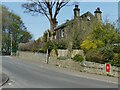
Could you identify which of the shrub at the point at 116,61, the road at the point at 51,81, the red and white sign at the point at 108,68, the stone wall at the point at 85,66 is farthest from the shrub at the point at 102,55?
the road at the point at 51,81

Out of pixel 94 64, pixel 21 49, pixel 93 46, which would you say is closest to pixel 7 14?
pixel 21 49

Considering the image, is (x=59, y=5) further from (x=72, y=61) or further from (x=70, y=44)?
(x=72, y=61)

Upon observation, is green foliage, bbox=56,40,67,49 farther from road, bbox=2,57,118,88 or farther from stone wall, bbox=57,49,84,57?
road, bbox=2,57,118,88

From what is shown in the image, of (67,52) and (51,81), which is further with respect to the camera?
(67,52)

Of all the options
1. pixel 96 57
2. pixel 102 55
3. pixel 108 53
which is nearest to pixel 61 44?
pixel 96 57

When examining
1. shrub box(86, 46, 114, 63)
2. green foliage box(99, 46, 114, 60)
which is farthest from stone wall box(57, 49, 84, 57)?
green foliage box(99, 46, 114, 60)

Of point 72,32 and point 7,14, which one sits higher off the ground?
point 7,14

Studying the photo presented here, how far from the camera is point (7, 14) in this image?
8844 centimetres

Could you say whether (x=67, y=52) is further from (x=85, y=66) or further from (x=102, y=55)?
(x=102, y=55)

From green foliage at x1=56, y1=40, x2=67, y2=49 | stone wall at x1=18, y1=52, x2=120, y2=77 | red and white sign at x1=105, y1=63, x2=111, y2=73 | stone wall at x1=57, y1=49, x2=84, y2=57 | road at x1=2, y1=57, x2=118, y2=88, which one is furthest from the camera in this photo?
green foliage at x1=56, y1=40, x2=67, y2=49

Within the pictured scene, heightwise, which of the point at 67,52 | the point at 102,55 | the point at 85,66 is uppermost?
the point at 67,52

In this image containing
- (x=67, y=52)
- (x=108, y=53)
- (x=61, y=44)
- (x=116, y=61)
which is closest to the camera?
(x=116, y=61)

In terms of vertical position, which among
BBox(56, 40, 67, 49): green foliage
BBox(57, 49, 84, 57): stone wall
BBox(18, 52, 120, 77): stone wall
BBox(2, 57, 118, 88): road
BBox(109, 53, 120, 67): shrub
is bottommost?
BBox(2, 57, 118, 88): road

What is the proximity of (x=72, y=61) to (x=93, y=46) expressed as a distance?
3278mm
